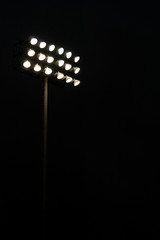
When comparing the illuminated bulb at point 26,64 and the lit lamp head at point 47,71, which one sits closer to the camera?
the illuminated bulb at point 26,64

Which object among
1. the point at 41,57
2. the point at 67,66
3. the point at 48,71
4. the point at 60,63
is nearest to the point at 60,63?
the point at 60,63

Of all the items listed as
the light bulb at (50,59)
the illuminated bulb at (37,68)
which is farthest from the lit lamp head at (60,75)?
the illuminated bulb at (37,68)

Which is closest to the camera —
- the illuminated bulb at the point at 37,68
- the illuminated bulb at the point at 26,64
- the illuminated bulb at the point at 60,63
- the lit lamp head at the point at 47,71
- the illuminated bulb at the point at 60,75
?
the illuminated bulb at the point at 26,64

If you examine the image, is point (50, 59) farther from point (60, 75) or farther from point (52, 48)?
point (60, 75)

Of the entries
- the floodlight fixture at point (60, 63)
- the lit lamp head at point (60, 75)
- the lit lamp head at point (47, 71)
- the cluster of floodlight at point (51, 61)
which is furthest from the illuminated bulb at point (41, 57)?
the lit lamp head at point (60, 75)

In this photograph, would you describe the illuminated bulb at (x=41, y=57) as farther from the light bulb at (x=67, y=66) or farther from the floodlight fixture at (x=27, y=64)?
the light bulb at (x=67, y=66)

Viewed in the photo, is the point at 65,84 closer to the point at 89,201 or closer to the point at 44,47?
the point at 44,47

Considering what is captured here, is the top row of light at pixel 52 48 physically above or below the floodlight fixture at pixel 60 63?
above

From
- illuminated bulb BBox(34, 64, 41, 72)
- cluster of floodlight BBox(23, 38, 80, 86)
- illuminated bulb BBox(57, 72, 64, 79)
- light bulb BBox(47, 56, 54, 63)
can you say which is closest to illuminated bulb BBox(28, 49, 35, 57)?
cluster of floodlight BBox(23, 38, 80, 86)

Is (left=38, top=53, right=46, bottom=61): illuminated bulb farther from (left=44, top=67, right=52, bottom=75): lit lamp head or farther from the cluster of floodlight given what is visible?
(left=44, top=67, right=52, bottom=75): lit lamp head

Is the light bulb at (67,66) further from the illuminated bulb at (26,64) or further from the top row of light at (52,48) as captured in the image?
the illuminated bulb at (26,64)

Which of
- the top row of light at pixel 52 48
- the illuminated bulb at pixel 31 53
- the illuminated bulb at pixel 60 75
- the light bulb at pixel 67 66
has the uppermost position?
the top row of light at pixel 52 48

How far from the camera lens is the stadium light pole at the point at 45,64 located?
20.7ft

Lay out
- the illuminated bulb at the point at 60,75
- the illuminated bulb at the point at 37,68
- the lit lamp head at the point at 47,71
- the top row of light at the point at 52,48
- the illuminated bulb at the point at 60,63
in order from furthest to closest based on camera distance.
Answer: the illuminated bulb at the point at 60,75 → the illuminated bulb at the point at 60,63 → the lit lamp head at the point at 47,71 → the illuminated bulb at the point at 37,68 → the top row of light at the point at 52,48
